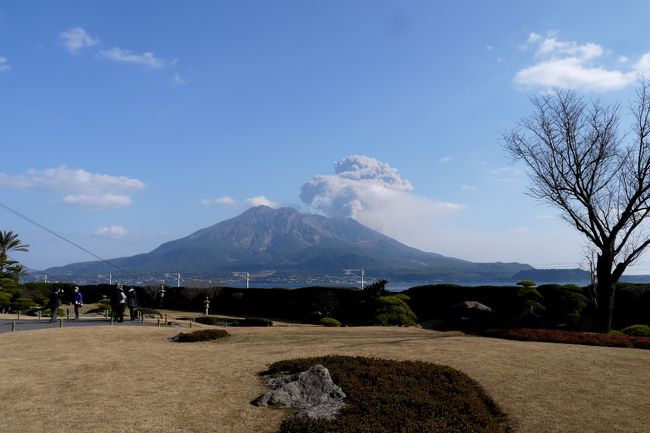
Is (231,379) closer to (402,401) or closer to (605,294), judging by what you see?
(402,401)

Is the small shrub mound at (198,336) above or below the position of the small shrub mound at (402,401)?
below

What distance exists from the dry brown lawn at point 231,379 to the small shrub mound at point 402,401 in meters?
0.58

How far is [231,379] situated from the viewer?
12.1 m

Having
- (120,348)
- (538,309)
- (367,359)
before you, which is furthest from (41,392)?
(538,309)

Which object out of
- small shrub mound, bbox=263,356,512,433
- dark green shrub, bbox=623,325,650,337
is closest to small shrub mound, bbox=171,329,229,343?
small shrub mound, bbox=263,356,512,433

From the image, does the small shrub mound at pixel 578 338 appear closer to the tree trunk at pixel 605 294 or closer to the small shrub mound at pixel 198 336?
the tree trunk at pixel 605 294

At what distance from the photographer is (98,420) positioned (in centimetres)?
922

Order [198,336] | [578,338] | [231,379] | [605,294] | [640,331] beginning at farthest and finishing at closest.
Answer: [640,331], [605,294], [198,336], [578,338], [231,379]

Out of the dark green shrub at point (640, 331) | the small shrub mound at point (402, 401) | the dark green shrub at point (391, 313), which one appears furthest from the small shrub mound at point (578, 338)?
the dark green shrub at point (391, 313)

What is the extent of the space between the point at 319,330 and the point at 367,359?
28.7ft

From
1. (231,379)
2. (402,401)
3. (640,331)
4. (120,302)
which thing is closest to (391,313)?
(640,331)

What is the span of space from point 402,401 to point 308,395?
2.08m

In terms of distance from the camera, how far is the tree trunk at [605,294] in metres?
20.9

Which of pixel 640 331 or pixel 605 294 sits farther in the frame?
pixel 640 331
